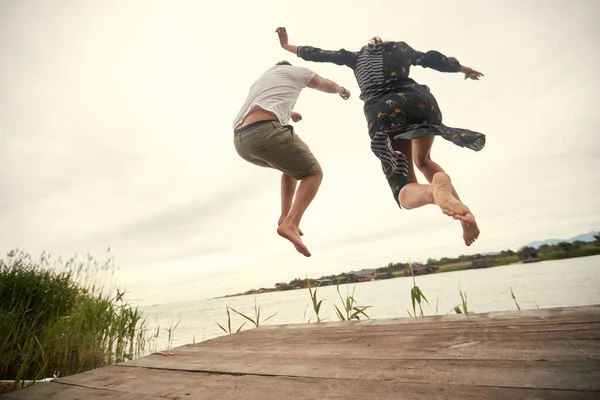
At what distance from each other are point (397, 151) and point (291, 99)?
40.4 inches

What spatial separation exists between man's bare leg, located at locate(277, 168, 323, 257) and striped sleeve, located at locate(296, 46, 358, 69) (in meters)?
0.87

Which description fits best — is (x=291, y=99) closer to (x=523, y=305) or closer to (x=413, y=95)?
(x=413, y=95)

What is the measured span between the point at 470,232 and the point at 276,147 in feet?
4.53

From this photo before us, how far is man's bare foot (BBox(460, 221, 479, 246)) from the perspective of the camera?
1675 millimetres

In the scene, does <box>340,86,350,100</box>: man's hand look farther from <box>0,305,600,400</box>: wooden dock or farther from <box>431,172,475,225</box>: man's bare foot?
<box>0,305,600,400</box>: wooden dock

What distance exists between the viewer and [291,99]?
102 inches

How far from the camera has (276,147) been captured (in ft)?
7.77

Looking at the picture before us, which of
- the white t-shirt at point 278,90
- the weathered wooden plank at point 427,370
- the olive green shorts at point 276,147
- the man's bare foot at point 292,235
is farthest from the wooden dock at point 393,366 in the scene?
the white t-shirt at point 278,90

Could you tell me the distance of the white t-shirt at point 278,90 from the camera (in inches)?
96.9

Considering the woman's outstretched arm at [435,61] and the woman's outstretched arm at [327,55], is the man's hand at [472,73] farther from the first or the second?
the woman's outstretched arm at [327,55]

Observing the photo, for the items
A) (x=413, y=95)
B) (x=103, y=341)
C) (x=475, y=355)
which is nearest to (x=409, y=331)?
(x=475, y=355)

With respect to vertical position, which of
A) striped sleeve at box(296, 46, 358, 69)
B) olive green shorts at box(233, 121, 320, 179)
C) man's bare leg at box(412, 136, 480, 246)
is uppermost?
Result: striped sleeve at box(296, 46, 358, 69)

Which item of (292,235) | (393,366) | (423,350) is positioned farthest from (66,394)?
(292,235)

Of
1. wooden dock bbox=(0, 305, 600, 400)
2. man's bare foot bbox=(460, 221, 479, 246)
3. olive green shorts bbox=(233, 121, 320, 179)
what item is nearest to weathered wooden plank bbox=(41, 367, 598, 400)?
wooden dock bbox=(0, 305, 600, 400)
